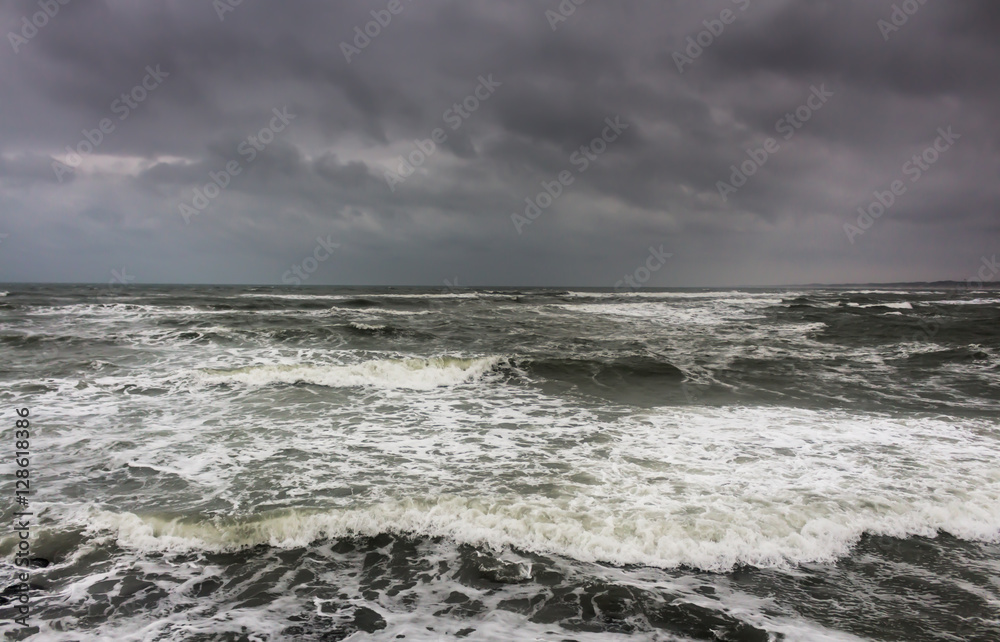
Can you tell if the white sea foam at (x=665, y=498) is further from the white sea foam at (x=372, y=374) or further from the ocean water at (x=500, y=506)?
the white sea foam at (x=372, y=374)

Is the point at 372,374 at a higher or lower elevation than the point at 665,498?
higher

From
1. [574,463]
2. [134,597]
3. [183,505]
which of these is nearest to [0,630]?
[134,597]

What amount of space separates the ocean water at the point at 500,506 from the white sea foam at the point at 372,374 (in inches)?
4.4

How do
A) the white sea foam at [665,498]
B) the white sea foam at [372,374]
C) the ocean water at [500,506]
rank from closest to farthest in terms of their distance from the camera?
the ocean water at [500,506] < the white sea foam at [665,498] < the white sea foam at [372,374]

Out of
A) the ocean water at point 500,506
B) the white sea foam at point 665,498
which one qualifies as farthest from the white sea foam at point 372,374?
the white sea foam at point 665,498

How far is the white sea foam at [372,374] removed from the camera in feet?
41.2

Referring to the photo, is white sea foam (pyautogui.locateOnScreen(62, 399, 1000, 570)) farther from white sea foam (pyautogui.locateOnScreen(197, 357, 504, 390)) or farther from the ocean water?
white sea foam (pyautogui.locateOnScreen(197, 357, 504, 390))

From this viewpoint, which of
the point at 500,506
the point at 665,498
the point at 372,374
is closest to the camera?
the point at 500,506

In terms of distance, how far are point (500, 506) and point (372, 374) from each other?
8717 mm

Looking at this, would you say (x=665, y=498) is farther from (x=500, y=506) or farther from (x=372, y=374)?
(x=372, y=374)

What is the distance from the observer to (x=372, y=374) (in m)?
13.4

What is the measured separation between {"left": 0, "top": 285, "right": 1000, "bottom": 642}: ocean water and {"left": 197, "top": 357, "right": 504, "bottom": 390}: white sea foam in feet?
0.37

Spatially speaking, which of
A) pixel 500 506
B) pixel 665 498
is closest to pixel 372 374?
pixel 500 506

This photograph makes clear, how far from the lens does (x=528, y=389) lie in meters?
12.3
